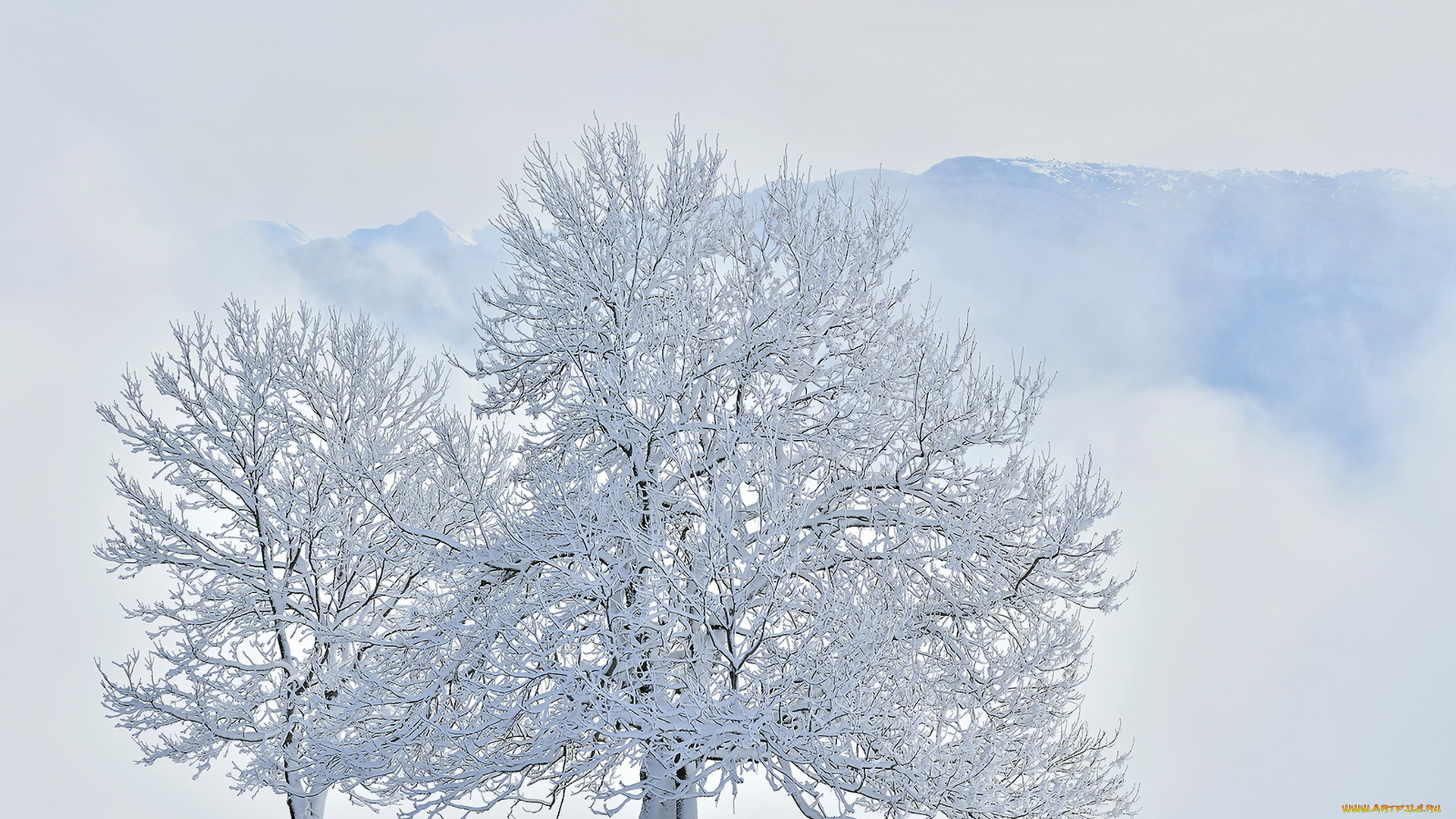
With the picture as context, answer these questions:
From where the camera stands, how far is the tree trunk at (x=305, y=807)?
14359 millimetres

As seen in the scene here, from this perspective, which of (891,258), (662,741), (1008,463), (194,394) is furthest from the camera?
(194,394)

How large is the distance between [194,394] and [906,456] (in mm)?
9854

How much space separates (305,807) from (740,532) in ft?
27.6

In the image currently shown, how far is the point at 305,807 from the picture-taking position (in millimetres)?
14398

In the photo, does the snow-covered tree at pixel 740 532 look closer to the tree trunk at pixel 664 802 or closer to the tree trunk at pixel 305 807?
the tree trunk at pixel 664 802

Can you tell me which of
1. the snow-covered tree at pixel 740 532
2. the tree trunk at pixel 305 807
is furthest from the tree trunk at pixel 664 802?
the tree trunk at pixel 305 807

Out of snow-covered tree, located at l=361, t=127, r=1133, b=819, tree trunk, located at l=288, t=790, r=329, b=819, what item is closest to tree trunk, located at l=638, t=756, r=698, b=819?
snow-covered tree, located at l=361, t=127, r=1133, b=819

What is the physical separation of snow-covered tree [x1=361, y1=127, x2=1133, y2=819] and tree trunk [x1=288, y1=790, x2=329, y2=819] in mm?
4117

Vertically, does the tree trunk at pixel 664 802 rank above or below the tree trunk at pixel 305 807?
below

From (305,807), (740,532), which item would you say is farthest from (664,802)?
(305,807)

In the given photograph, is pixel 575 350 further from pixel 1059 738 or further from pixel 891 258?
pixel 1059 738

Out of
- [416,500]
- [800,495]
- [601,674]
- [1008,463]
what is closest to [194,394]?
[416,500]

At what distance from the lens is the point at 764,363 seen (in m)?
11.4

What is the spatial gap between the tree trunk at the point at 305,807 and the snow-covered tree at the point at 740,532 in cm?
412
